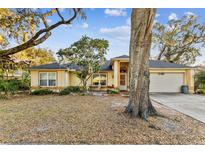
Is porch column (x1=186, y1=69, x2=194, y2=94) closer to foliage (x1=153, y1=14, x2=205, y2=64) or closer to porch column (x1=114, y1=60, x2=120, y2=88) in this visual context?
porch column (x1=114, y1=60, x2=120, y2=88)

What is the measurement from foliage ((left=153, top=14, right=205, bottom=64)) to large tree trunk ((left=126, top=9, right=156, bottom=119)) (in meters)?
20.7

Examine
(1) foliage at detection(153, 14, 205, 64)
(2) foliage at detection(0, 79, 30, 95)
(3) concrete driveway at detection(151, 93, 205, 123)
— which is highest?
(1) foliage at detection(153, 14, 205, 64)

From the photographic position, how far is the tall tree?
28.1 feet

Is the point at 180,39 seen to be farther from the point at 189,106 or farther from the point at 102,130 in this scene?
the point at 102,130

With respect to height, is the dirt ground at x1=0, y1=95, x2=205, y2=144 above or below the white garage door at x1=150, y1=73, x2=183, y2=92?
below

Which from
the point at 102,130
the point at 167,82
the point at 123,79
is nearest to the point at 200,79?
the point at 167,82

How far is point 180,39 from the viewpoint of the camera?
25.4 meters

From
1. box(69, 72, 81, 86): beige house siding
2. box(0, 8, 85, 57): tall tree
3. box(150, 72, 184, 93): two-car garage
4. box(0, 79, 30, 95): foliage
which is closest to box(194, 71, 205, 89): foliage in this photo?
box(150, 72, 184, 93): two-car garage

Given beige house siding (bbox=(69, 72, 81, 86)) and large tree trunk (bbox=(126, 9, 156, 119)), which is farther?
beige house siding (bbox=(69, 72, 81, 86))

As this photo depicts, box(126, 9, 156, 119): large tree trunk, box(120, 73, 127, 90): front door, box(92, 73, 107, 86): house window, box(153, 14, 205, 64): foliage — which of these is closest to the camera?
box(126, 9, 156, 119): large tree trunk

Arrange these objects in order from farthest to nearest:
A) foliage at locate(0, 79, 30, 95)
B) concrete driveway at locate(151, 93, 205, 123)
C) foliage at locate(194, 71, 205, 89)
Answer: foliage at locate(194, 71, 205, 89) < foliage at locate(0, 79, 30, 95) < concrete driveway at locate(151, 93, 205, 123)
